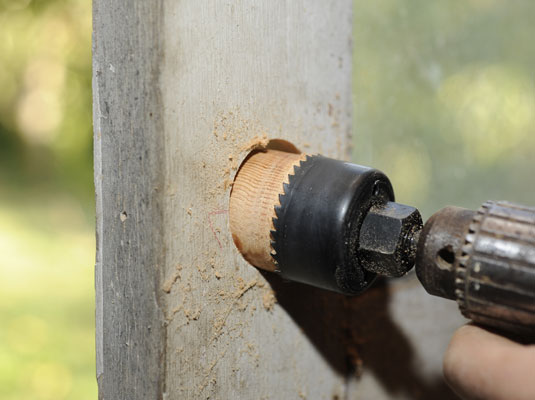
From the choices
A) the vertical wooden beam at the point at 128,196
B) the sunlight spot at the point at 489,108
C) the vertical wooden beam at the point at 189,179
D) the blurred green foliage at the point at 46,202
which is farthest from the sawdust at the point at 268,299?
the blurred green foliage at the point at 46,202

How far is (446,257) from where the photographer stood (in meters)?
0.68

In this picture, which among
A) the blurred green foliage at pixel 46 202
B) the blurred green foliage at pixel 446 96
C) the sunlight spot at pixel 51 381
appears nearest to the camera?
the blurred green foliage at pixel 446 96

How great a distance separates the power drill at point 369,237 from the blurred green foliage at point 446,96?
33 cm

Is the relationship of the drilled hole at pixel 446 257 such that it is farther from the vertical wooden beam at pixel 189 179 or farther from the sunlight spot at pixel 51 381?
the sunlight spot at pixel 51 381

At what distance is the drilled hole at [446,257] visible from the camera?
65cm

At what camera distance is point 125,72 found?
645mm

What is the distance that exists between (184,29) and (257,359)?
0.50m

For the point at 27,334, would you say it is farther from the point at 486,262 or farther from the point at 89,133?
the point at 486,262

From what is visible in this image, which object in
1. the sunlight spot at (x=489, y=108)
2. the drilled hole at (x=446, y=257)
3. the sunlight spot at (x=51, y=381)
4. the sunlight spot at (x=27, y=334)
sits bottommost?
the sunlight spot at (x=51, y=381)

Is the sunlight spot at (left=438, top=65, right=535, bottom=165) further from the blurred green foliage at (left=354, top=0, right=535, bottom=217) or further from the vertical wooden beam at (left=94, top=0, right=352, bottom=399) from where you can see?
the vertical wooden beam at (left=94, top=0, right=352, bottom=399)

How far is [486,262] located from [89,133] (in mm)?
2029

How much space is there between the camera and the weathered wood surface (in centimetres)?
65

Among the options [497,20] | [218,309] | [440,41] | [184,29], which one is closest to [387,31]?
[440,41]

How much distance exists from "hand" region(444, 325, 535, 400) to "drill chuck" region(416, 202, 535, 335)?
23 millimetres
